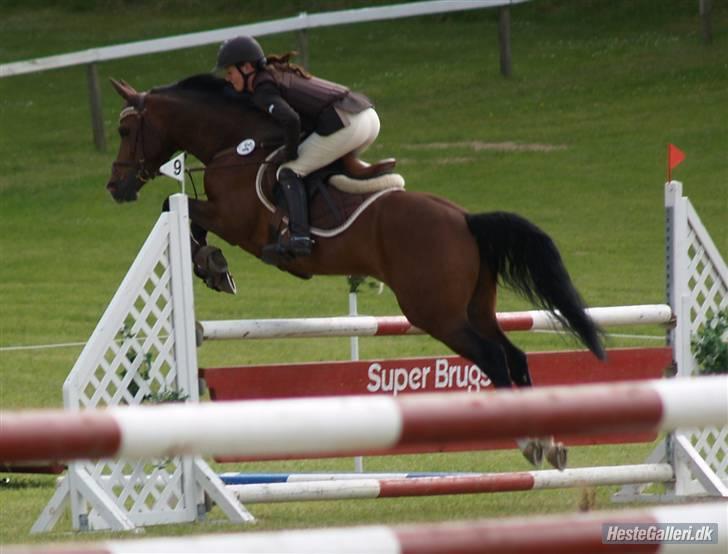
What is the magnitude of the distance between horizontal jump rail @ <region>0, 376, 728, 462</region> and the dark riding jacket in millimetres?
4449

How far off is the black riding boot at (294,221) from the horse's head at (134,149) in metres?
0.82

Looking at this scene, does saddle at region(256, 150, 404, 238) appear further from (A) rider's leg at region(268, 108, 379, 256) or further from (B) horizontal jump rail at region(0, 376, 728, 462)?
(B) horizontal jump rail at region(0, 376, 728, 462)

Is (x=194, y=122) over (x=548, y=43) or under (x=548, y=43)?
over

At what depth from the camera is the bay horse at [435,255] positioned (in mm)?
5961

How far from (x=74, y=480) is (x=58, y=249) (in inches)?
421

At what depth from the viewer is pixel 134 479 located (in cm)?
556

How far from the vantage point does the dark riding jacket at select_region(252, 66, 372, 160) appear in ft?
20.9

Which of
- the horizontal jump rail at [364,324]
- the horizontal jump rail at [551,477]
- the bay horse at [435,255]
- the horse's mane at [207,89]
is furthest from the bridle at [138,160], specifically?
the horizontal jump rail at [551,477]

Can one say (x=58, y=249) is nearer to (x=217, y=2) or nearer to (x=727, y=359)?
(x=727, y=359)

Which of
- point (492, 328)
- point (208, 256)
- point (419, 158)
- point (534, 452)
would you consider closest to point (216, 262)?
point (208, 256)

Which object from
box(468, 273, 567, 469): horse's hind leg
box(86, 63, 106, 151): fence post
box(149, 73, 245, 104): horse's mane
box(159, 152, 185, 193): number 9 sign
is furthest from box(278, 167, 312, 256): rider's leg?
box(86, 63, 106, 151): fence post

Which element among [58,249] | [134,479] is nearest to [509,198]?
[58,249]

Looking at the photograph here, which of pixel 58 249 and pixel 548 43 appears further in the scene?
pixel 548 43

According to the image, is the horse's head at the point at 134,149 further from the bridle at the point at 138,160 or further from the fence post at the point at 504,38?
the fence post at the point at 504,38
